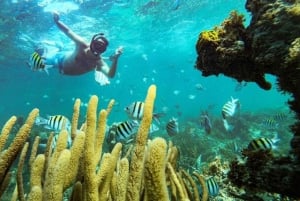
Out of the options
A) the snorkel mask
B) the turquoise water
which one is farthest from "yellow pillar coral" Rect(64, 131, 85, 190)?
the turquoise water

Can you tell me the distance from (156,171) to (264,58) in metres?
2.53

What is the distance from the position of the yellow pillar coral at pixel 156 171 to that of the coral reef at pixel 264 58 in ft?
4.79

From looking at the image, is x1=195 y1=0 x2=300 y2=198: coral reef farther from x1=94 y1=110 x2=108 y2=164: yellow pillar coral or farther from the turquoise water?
the turquoise water

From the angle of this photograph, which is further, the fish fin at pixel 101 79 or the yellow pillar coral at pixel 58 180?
the fish fin at pixel 101 79

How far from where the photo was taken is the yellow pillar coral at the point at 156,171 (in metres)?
2.08

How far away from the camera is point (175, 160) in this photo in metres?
4.76

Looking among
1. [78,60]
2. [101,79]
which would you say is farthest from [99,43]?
[78,60]

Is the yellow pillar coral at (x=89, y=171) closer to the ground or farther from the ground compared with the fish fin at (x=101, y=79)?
closer to the ground

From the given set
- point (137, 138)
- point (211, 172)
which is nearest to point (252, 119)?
point (211, 172)

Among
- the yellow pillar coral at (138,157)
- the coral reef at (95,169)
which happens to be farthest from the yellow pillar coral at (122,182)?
the yellow pillar coral at (138,157)

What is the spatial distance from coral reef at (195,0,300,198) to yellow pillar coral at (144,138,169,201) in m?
1.46

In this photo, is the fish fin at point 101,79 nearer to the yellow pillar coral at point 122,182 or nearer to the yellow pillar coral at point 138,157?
the yellow pillar coral at point 122,182

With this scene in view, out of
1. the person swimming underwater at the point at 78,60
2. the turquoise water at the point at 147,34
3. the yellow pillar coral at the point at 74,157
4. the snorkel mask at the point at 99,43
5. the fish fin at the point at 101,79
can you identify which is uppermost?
the turquoise water at the point at 147,34

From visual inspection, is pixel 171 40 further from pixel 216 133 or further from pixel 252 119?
pixel 216 133
